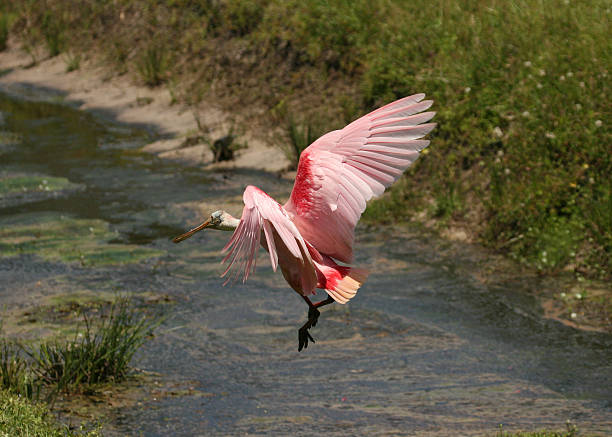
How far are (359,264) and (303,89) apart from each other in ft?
19.3

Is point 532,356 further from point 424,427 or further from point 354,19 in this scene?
point 354,19

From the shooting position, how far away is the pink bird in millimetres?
3812

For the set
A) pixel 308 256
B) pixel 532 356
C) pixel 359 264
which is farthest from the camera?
pixel 359 264

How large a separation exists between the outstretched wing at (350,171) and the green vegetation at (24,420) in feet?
6.12

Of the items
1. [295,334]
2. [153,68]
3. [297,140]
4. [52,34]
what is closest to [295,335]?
[295,334]

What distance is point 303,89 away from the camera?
14.6 meters

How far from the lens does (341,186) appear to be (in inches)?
158

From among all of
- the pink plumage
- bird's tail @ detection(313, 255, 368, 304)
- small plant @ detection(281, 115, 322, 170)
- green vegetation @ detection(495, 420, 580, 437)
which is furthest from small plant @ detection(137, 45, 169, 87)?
bird's tail @ detection(313, 255, 368, 304)

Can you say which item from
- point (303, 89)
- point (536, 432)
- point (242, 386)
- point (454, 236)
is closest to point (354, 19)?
point (303, 89)

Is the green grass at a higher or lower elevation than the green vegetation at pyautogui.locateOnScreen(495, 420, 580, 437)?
higher

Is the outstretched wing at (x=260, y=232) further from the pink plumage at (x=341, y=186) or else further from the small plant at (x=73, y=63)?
the small plant at (x=73, y=63)

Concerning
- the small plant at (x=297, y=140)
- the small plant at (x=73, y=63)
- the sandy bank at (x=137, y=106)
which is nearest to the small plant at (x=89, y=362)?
the small plant at (x=297, y=140)

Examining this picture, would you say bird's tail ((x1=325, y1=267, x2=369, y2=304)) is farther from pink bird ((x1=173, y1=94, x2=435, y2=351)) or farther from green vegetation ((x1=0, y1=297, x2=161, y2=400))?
green vegetation ((x1=0, y1=297, x2=161, y2=400))

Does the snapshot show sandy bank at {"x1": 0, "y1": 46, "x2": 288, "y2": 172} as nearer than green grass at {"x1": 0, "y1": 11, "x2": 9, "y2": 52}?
Yes
